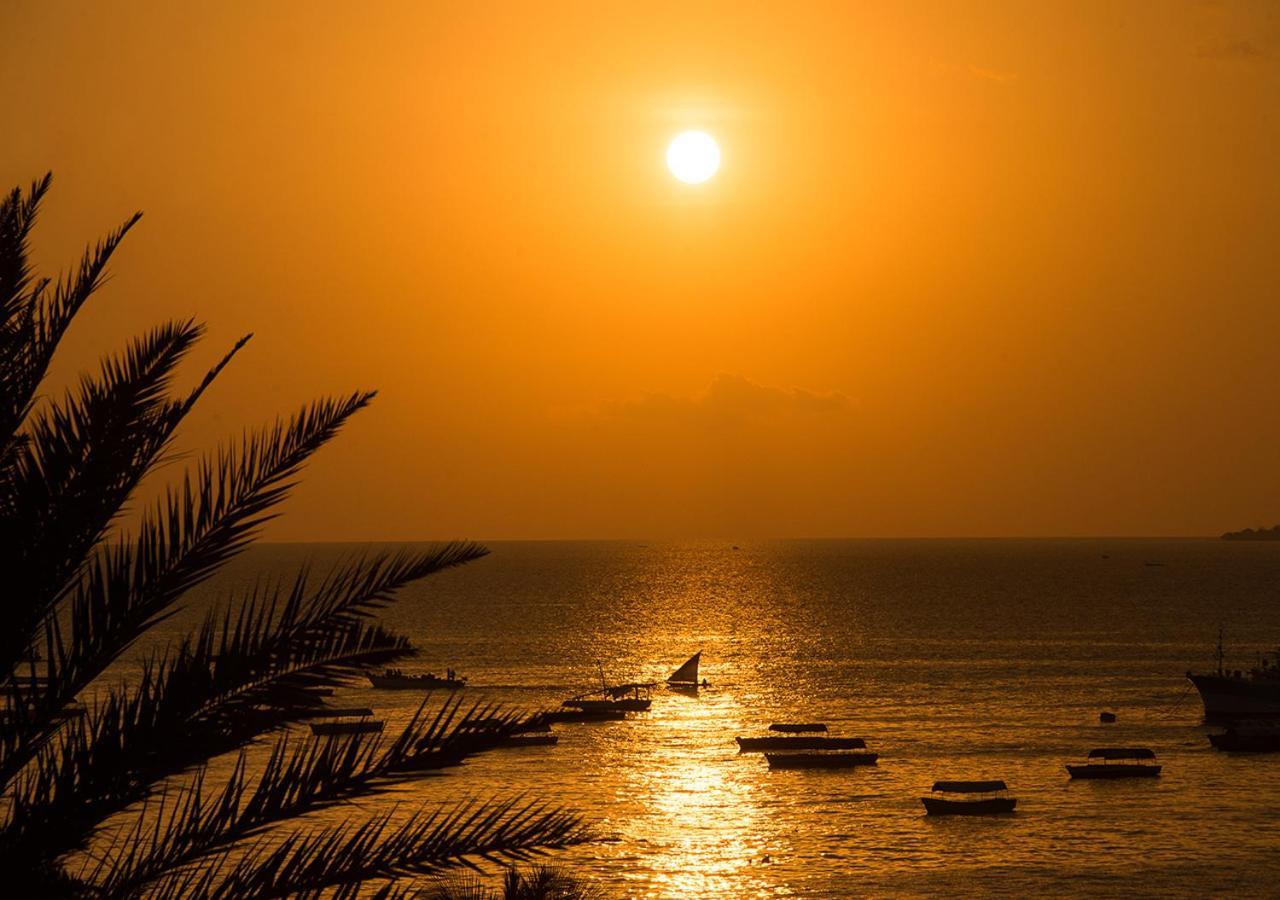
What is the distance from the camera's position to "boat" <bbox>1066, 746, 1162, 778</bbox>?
243ft

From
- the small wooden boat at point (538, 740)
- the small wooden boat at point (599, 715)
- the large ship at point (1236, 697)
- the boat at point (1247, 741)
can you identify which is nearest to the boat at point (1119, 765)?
the boat at point (1247, 741)

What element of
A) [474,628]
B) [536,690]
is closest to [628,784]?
[536,690]

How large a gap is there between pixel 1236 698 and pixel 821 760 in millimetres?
37190

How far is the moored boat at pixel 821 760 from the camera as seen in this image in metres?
77.6

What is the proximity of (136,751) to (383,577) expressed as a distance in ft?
6.79

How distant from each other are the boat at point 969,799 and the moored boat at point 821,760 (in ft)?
32.6

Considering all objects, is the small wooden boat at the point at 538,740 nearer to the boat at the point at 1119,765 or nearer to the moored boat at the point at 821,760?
the moored boat at the point at 821,760

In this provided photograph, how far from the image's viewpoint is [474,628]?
176 m

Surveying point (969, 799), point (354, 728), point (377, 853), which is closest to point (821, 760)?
point (969, 799)

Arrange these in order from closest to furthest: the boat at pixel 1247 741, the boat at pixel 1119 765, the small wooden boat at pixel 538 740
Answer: the boat at pixel 1119 765 → the boat at pixel 1247 741 → the small wooden boat at pixel 538 740

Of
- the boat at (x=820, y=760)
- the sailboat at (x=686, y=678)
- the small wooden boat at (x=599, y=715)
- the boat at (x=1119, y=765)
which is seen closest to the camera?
the boat at (x=1119, y=765)

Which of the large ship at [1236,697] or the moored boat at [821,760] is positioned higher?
the large ship at [1236,697]

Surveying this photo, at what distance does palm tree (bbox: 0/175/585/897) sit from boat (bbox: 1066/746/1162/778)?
7035cm

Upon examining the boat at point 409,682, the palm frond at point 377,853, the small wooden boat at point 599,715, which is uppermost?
the boat at point 409,682
